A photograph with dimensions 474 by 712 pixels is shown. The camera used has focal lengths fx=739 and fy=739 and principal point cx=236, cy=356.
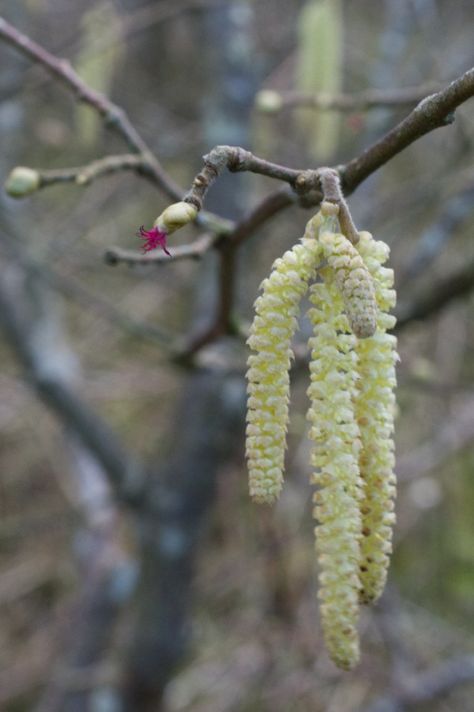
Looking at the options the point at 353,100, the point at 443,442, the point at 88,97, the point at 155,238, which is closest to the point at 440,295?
the point at 353,100

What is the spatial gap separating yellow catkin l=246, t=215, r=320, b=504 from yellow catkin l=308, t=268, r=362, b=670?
0.11ft

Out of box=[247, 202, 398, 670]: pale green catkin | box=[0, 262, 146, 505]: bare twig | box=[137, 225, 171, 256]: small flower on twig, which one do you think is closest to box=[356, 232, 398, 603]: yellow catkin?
box=[247, 202, 398, 670]: pale green catkin

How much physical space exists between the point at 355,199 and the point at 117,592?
1511 millimetres

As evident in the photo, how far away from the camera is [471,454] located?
3.13 m

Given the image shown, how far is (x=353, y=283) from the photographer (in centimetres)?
56

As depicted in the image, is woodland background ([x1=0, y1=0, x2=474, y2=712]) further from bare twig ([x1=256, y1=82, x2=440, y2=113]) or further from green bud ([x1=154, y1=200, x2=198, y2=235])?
green bud ([x1=154, y1=200, x2=198, y2=235])

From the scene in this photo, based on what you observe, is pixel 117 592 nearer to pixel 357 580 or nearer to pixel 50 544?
pixel 50 544

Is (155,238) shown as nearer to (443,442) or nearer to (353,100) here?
(353,100)

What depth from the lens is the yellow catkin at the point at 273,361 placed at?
60 centimetres

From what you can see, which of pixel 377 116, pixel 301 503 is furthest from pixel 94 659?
pixel 377 116

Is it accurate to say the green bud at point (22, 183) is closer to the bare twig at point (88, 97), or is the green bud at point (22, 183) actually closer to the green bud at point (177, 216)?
the bare twig at point (88, 97)

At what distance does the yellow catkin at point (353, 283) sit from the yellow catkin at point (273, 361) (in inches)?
0.8

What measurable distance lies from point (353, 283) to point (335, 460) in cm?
18

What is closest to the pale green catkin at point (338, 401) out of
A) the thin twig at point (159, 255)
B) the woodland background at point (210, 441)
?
the thin twig at point (159, 255)
